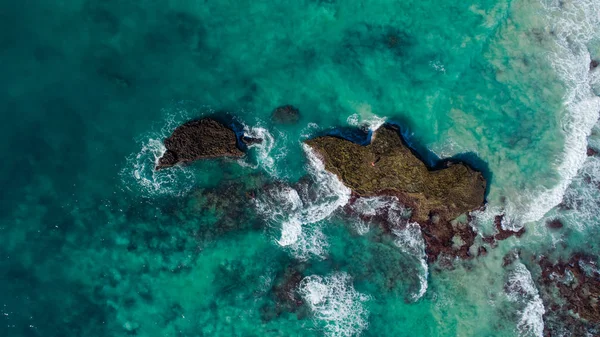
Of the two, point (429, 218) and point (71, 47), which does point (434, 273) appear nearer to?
point (429, 218)

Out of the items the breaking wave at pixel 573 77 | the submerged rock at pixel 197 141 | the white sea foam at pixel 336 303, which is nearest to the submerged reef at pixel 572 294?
the breaking wave at pixel 573 77

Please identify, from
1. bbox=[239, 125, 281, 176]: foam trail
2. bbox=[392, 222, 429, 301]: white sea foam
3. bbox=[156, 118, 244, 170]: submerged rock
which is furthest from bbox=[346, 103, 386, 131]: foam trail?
bbox=[156, 118, 244, 170]: submerged rock

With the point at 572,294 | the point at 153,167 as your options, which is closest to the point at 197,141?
the point at 153,167

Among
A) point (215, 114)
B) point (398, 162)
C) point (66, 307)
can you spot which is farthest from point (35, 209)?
point (398, 162)

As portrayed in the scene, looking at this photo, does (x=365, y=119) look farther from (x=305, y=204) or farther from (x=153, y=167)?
(x=153, y=167)

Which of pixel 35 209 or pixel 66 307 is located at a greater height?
pixel 35 209

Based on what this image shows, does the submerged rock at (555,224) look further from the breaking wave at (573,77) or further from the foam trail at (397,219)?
the foam trail at (397,219)

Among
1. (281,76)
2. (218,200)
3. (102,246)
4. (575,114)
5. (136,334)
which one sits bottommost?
(136,334)
